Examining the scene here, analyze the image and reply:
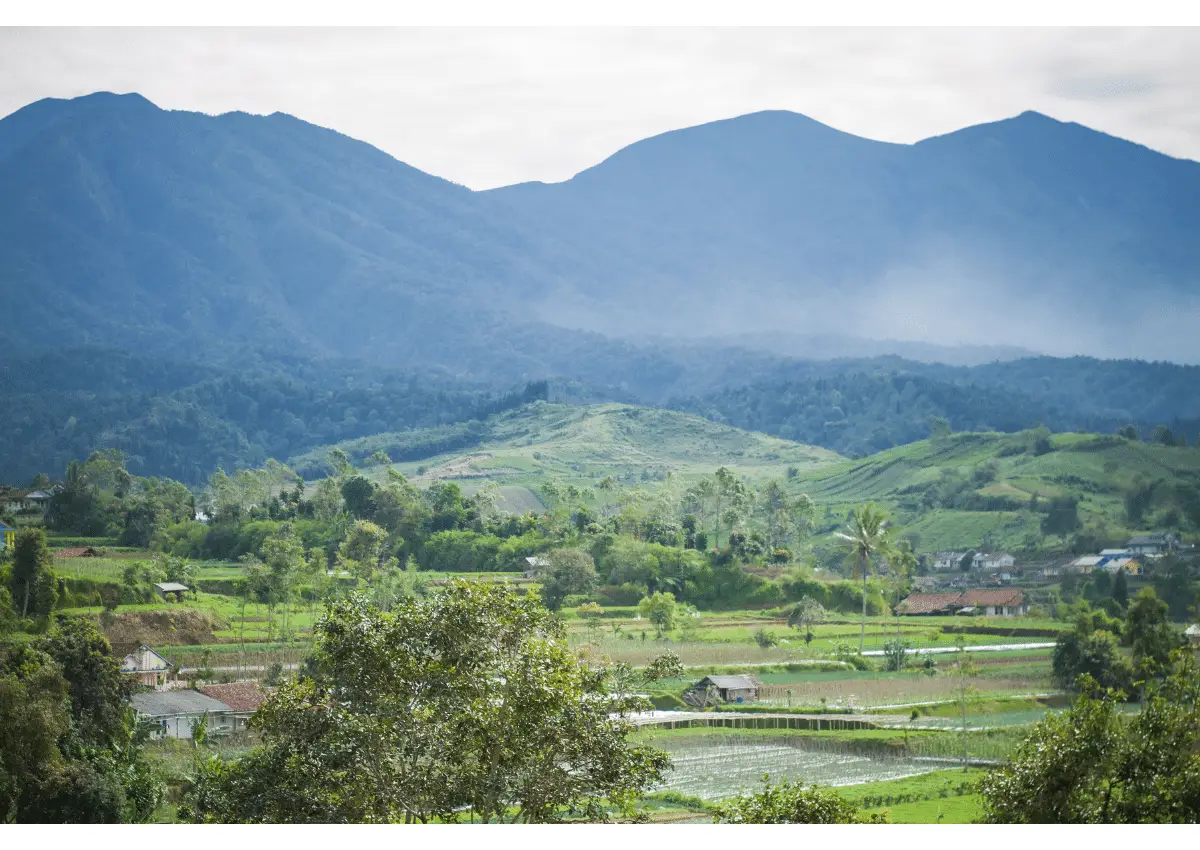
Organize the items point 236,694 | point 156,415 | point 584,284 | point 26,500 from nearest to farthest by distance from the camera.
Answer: point 236,694 → point 26,500 → point 156,415 → point 584,284

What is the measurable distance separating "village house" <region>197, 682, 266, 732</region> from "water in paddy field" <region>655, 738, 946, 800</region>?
4647 millimetres

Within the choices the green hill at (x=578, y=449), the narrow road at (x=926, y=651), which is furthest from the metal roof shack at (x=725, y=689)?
the green hill at (x=578, y=449)

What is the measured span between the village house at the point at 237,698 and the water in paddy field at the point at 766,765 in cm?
465

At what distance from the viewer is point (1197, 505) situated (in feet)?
63.2

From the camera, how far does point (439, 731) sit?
771cm

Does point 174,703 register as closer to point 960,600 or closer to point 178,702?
point 178,702

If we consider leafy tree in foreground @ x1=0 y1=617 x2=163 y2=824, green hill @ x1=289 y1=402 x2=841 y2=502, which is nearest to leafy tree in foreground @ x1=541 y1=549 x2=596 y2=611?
leafy tree in foreground @ x1=0 y1=617 x2=163 y2=824

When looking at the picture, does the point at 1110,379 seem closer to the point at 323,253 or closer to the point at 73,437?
the point at 73,437

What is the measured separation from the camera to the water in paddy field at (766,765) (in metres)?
13.0

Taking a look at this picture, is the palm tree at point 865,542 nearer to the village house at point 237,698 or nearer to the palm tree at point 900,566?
the palm tree at point 900,566

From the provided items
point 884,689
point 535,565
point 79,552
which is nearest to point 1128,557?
point 884,689

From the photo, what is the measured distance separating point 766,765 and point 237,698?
609 cm

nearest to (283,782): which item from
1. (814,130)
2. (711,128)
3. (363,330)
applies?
(363,330)

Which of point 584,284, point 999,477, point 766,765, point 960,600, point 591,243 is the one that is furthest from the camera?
point 591,243
